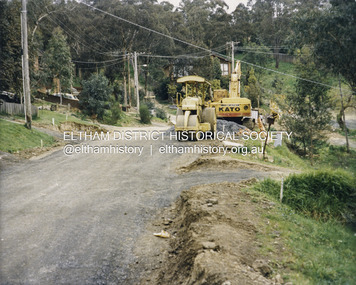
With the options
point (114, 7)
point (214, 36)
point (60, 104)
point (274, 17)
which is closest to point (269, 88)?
point (274, 17)

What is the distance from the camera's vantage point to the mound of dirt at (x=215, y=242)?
4750 millimetres

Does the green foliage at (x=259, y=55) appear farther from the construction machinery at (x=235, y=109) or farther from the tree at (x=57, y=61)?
the construction machinery at (x=235, y=109)

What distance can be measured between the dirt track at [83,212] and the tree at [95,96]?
779 inches

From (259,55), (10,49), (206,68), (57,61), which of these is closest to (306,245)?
(10,49)

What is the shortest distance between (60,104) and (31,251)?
33.2 meters

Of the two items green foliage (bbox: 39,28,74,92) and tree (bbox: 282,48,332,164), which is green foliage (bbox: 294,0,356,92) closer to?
tree (bbox: 282,48,332,164)

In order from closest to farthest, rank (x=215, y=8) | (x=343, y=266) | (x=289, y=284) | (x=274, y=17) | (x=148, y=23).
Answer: (x=289, y=284) < (x=343, y=266) < (x=274, y=17) < (x=148, y=23) < (x=215, y=8)

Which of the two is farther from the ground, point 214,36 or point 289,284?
point 214,36

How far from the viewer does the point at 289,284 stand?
4555 mm

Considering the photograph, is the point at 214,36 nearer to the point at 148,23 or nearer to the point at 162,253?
the point at 148,23

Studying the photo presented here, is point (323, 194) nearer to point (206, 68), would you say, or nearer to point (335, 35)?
point (335, 35)

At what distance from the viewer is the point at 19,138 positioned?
55.7ft

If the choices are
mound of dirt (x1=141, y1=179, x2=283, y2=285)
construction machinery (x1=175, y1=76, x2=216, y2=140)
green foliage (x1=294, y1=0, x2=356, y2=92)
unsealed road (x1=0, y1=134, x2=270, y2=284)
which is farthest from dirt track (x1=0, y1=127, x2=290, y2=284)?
green foliage (x1=294, y1=0, x2=356, y2=92)

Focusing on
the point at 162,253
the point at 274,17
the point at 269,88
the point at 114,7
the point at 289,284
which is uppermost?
the point at 114,7
